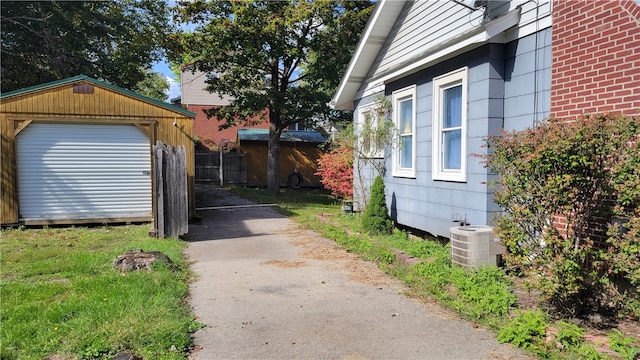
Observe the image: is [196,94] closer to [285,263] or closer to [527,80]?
[285,263]

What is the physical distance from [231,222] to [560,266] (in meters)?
9.07

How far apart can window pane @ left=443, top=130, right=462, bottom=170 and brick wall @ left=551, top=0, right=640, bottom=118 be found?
189 cm

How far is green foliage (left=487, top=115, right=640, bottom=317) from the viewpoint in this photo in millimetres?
3643

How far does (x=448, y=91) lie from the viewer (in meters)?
7.37

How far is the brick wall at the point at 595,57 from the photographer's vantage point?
4336 mm

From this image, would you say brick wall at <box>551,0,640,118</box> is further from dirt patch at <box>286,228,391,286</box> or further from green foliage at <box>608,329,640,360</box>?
dirt patch at <box>286,228,391,286</box>

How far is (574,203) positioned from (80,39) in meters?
19.0

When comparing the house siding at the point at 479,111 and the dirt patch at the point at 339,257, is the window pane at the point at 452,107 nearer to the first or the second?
the house siding at the point at 479,111

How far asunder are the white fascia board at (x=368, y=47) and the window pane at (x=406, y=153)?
2628mm

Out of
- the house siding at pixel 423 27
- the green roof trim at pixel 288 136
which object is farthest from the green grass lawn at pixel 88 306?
the green roof trim at pixel 288 136

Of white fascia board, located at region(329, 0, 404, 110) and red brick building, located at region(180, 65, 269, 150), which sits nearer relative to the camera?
white fascia board, located at region(329, 0, 404, 110)

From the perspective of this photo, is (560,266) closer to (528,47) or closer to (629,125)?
(629,125)

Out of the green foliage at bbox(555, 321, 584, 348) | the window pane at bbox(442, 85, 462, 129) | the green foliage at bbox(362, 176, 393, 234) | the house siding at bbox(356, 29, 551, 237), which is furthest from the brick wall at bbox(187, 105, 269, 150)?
the green foliage at bbox(555, 321, 584, 348)

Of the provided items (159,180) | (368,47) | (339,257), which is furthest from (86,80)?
(339,257)
